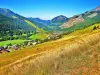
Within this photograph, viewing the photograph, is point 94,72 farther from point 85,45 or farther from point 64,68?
point 85,45

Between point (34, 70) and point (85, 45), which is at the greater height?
point (85, 45)

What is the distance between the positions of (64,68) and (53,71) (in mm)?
623

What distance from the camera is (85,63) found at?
12117 mm

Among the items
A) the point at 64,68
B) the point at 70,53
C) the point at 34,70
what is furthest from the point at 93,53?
the point at 34,70

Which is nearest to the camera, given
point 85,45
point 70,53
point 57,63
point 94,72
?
point 94,72

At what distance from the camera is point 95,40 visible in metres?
17.8

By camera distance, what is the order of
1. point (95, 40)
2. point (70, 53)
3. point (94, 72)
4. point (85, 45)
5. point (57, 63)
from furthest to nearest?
point (95, 40) → point (85, 45) → point (70, 53) → point (57, 63) → point (94, 72)

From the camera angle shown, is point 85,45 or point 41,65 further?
point 85,45

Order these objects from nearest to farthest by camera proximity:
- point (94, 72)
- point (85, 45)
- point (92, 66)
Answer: point (94, 72) → point (92, 66) → point (85, 45)

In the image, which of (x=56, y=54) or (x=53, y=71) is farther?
(x=56, y=54)

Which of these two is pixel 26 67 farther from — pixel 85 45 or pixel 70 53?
pixel 85 45

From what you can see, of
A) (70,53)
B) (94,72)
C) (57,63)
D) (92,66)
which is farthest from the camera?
(70,53)

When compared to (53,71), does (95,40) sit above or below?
above

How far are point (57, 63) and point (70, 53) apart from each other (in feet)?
6.19
